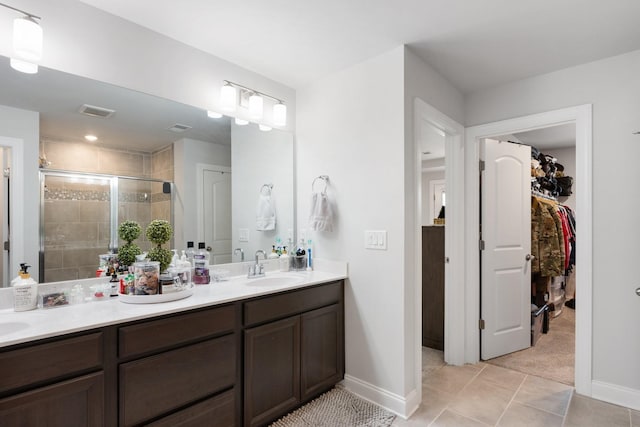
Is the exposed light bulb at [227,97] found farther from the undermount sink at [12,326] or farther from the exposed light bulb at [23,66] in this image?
the undermount sink at [12,326]

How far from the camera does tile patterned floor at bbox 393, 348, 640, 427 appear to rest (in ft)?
6.83

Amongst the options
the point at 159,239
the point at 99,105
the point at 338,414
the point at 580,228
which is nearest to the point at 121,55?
the point at 99,105

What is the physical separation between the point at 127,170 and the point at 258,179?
0.94 metres

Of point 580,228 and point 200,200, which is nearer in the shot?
point 200,200

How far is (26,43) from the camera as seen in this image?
1511mm

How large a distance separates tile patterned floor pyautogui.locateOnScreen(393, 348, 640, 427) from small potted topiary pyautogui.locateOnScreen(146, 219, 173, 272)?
5.59ft

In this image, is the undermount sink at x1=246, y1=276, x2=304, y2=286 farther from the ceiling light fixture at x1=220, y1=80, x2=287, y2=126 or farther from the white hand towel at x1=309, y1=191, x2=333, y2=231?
the ceiling light fixture at x1=220, y1=80, x2=287, y2=126

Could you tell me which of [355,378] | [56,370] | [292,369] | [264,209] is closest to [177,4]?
[264,209]

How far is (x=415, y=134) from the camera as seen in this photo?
2.27 meters

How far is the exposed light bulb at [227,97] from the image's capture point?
2.30 metres

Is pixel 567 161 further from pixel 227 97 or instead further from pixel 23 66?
pixel 23 66

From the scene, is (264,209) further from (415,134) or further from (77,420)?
(77,420)

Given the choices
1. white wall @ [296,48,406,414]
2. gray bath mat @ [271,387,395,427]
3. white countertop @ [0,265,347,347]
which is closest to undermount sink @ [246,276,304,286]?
white countertop @ [0,265,347,347]

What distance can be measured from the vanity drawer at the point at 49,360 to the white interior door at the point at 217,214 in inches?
40.6
